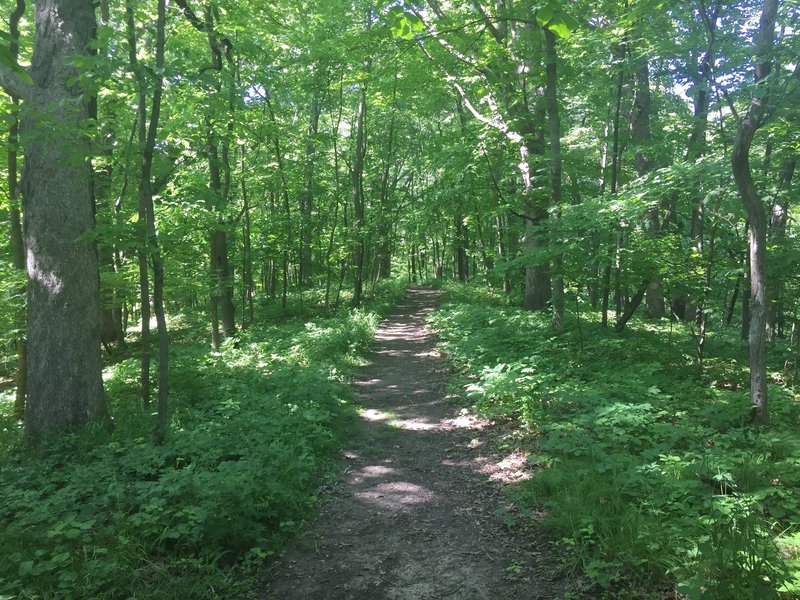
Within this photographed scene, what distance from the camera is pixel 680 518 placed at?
325 cm

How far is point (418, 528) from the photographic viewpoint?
13.0 ft

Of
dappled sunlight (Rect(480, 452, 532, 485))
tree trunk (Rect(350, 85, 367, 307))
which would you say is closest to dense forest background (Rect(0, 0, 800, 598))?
dappled sunlight (Rect(480, 452, 532, 485))

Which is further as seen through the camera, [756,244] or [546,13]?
[756,244]

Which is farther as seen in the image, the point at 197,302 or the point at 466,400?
the point at 197,302

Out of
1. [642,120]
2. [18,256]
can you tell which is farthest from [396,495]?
[642,120]

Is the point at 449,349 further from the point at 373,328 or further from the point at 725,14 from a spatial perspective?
the point at 725,14

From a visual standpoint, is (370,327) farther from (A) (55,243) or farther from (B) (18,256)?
(A) (55,243)

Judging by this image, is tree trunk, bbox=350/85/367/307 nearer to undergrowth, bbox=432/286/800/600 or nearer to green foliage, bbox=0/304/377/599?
undergrowth, bbox=432/286/800/600

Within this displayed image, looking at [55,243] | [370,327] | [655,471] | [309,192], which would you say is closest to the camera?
[655,471]

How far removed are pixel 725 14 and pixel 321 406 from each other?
34.2 feet

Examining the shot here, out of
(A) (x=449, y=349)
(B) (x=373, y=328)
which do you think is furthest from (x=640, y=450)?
(B) (x=373, y=328)

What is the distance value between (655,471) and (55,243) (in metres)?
6.73

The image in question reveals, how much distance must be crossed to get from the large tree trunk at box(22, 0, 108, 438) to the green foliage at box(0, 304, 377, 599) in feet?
1.83

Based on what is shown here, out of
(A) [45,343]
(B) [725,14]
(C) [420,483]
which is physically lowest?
(C) [420,483]
